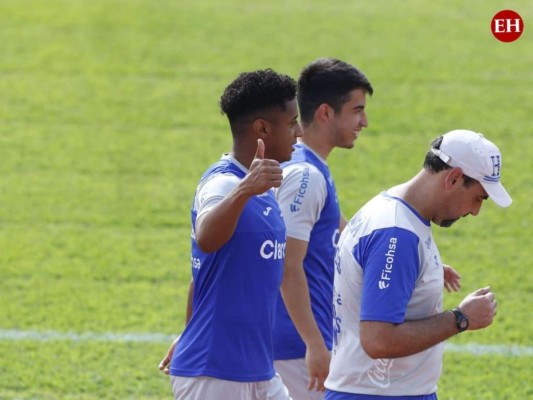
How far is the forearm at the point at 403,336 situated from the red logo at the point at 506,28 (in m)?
12.8

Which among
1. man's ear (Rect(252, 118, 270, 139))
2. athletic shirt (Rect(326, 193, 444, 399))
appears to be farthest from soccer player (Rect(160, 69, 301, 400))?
athletic shirt (Rect(326, 193, 444, 399))

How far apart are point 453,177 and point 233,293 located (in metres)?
1.08

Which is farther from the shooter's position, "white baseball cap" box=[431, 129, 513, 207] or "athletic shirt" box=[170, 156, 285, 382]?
"athletic shirt" box=[170, 156, 285, 382]

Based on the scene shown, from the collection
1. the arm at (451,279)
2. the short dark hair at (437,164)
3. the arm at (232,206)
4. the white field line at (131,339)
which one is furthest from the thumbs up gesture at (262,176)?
the white field line at (131,339)

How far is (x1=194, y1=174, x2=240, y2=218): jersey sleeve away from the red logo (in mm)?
12527

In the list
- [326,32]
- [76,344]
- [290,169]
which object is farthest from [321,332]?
[326,32]

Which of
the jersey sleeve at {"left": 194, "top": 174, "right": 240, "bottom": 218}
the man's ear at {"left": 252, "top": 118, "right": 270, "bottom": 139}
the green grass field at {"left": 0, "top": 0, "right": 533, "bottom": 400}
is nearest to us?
the jersey sleeve at {"left": 194, "top": 174, "right": 240, "bottom": 218}

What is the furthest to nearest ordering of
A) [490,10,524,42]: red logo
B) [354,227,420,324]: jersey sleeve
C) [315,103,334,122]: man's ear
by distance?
[490,10,524,42]: red logo → [315,103,334,122]: man's ear → [354,227,420,324]: jersey sleeve

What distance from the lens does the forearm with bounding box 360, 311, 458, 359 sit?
14.5 ft

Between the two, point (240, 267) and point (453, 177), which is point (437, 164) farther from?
point (240, 267)

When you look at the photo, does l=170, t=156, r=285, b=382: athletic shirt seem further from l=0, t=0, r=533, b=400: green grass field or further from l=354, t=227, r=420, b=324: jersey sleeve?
l=0, t=0, r=533, b=400: green grass field

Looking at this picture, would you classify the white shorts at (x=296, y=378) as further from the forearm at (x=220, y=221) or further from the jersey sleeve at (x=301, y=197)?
the forearm at (x=220, y=221)

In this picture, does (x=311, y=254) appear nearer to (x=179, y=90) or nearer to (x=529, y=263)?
(x=529, y=263)

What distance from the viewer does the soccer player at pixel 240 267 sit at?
480cm
